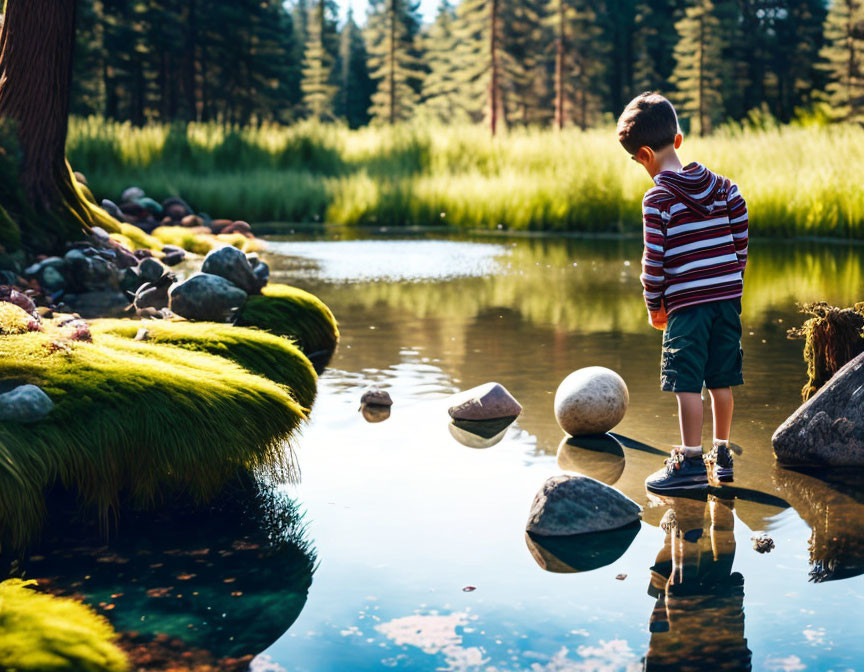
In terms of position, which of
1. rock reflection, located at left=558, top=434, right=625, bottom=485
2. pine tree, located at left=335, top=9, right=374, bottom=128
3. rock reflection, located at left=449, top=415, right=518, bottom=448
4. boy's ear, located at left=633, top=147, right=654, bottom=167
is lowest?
rock reflection, located at left=558, top=434, right=625, bottom=485

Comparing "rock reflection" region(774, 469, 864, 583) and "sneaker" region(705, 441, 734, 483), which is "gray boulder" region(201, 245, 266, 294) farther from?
"rock reflection" region(774, 469, 864, 583)

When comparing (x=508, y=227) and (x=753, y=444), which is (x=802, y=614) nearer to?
(x=753, y=444)

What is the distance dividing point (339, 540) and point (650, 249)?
2012 mm

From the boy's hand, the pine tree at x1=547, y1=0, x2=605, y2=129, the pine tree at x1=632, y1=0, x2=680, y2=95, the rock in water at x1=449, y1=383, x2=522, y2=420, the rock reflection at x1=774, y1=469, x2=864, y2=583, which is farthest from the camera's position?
the pine tree at x1=632, y1=0, x2=680, y2=95

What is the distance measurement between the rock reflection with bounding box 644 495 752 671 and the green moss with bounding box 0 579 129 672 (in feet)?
5.22

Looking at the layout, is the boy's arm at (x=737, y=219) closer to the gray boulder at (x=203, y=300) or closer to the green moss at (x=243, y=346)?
the green moss at (x=243, y=346)

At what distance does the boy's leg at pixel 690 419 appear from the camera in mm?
4848

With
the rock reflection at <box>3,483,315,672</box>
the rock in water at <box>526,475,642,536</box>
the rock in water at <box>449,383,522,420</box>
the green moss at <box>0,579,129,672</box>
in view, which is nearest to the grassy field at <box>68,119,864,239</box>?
the rock in water at <box>449,383,522,420</box>

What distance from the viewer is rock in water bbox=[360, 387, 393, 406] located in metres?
6.29

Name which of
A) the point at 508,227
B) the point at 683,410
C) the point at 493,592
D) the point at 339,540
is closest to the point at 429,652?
the point at 493,592

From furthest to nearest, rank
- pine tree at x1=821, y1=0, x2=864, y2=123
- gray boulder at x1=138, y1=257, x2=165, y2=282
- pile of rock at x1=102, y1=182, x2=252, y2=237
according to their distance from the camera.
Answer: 1. pine tree at x1=821, y1=0, x2=864, y2=123
2. pile of rock at x1=102, y1=182, x2=252, y2=237
3. gray boulder at x1=138, y1=257, x2=165, y2=282

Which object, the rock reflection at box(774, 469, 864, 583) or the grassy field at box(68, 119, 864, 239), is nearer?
the rock reflection at box(774, 469, 864, 583)

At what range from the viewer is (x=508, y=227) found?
1995cm

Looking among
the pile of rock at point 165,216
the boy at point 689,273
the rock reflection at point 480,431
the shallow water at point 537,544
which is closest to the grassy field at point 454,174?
the pile of rock at point 165,216
